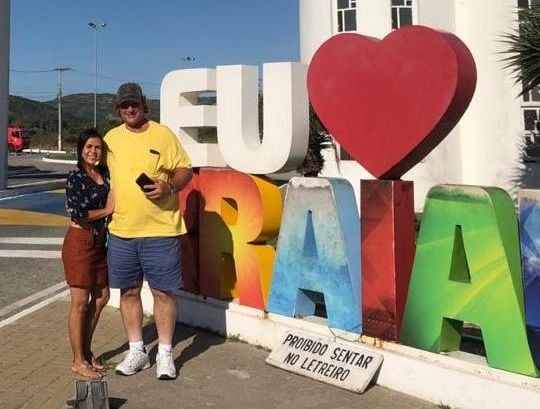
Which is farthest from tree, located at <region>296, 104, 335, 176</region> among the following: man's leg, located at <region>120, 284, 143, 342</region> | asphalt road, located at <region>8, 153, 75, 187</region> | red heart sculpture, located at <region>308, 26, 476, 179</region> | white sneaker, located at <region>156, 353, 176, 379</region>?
asphalt road, located at <region>8, 153, 75, 187</region>

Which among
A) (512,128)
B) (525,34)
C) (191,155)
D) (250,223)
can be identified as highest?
(525,34)

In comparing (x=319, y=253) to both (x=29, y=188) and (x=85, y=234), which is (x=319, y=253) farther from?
(x=29, y=188)

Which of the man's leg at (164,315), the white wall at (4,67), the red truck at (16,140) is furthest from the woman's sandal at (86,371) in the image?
the red truck at (16,140)

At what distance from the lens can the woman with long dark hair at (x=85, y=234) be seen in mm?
4254

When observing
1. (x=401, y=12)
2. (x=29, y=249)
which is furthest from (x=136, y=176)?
(x=401, y=12)

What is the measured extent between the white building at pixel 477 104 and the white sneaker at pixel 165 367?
1112 cm

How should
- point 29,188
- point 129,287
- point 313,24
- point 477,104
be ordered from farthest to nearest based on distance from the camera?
point 29,188
point 313,24
point 477,104
point 129,287

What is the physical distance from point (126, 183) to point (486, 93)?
41.2ft

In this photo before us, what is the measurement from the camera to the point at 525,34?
10.7m

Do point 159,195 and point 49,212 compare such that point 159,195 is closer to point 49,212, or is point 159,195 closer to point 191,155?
point 191,155

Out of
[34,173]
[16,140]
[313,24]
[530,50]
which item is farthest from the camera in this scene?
[16,140]

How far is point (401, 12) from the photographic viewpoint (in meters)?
15.4

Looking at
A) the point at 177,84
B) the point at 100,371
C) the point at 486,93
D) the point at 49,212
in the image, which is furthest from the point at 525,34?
the point at 49,212

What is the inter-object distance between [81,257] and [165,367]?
965 millimetres
